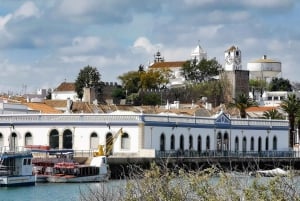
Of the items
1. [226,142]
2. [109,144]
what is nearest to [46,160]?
[109,144]

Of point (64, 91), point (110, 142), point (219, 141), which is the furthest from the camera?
point (64, 91)

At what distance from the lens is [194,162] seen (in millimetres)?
68750

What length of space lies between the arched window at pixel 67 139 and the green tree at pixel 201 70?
105819 millimetres

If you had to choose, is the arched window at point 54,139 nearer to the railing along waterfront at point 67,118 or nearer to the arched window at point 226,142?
the railing along waterfront at point 67,118

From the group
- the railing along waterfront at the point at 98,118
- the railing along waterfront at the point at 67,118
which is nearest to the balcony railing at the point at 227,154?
the railing along waterfront at the point at 98,118

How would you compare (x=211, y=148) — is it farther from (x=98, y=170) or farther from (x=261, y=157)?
(x=98, y=170)

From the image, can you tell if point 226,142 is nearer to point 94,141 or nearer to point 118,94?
point 94,141

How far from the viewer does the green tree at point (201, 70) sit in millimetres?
178625

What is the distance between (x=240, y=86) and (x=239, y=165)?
91369 millimetres

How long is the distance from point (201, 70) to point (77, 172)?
121156 millimetres

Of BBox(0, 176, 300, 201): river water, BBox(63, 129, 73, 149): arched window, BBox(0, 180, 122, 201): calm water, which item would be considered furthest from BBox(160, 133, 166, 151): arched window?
BBox(0, 180, 122, 201): calm water

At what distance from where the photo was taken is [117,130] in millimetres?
69938

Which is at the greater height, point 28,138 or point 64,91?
point 64,91

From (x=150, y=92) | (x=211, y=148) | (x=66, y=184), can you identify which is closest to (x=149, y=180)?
(x=66, y=184)
